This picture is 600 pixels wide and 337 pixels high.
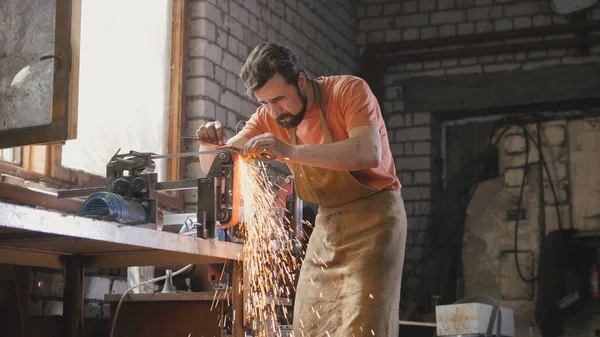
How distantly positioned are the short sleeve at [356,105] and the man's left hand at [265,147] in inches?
13.5

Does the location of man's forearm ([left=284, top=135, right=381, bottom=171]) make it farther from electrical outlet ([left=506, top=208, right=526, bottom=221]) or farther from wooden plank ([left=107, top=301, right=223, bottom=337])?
electrical outlet ([left=506, top=208, right=526, bottom=221])

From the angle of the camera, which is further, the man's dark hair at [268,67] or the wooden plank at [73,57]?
the man's dark hair at [268,67]

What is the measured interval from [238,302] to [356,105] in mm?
920

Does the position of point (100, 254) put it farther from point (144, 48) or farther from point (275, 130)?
point (144, 48)

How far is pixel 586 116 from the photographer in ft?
25.1

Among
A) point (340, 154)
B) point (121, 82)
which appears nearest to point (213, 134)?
point (340, 154)

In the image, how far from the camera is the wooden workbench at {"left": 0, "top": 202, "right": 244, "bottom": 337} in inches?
114

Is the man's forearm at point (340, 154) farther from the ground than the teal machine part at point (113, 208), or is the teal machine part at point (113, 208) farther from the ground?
the man's forearm at point (340, 154)

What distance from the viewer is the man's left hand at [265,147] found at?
11.0 feet

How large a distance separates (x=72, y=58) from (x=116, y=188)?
55cm

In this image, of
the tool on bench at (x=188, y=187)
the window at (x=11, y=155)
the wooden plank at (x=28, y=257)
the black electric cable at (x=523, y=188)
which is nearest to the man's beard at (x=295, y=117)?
the tool on bench at (x=188, y=187)

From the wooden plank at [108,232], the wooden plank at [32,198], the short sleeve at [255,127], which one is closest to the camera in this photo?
the wooden plank at [108,232]

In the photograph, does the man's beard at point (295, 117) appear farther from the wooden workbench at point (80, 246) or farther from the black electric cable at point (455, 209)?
the black electric cable at point (455, 209)

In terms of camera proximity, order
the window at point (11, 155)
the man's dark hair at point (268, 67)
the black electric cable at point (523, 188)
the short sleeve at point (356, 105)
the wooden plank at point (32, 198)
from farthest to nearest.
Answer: the black electric cable at point (523, 188)
the window at point (11, 155)
the wooden plank at point (32, 198)
the man's dark hair at point (268, 67)
the short sleeve at point (356, 105)
